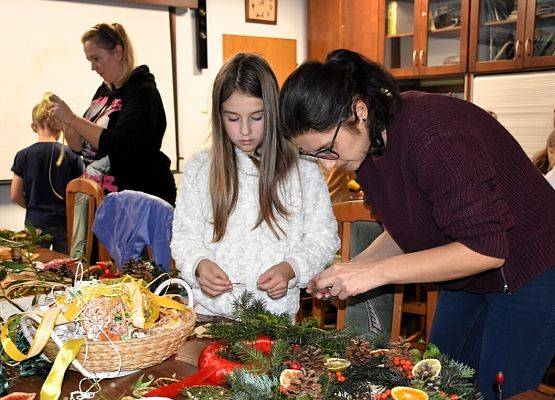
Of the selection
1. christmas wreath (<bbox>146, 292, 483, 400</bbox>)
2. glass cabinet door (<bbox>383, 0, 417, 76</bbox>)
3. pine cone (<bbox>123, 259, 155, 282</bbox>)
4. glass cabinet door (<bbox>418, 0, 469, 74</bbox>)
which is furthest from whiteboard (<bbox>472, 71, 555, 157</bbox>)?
christmas wreath (<bbox>146, 292, 483, 400</bbox>)

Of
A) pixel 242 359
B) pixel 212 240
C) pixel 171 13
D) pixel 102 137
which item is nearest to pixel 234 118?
pixel 212 240

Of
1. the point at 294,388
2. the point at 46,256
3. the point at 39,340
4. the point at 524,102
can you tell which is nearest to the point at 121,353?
the point at 39,340

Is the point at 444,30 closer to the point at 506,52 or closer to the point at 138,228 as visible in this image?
the point at 506,52

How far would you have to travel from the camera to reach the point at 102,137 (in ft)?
7.93

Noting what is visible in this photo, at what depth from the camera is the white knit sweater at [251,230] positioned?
5.43ft

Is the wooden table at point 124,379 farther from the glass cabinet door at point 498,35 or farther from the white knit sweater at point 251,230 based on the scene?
the glass cabinet door at point 498,35

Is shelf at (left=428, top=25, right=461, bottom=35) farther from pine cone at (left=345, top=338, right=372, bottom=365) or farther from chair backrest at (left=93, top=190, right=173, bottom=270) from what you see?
pine cone at (left=345, top=338, right=372, bottom=365)

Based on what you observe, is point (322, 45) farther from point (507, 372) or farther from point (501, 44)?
point (507, 372)

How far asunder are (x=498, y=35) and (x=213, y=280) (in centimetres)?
308

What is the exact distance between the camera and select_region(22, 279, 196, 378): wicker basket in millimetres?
966

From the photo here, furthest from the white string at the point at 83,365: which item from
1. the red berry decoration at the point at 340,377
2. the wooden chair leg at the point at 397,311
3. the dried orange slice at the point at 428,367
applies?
the wooden chair leg at the point at 397,311

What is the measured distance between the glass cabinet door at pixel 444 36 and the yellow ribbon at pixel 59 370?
3.60 metres

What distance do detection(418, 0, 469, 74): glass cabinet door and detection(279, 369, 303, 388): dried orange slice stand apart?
3544mm

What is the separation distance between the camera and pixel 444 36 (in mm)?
4102
